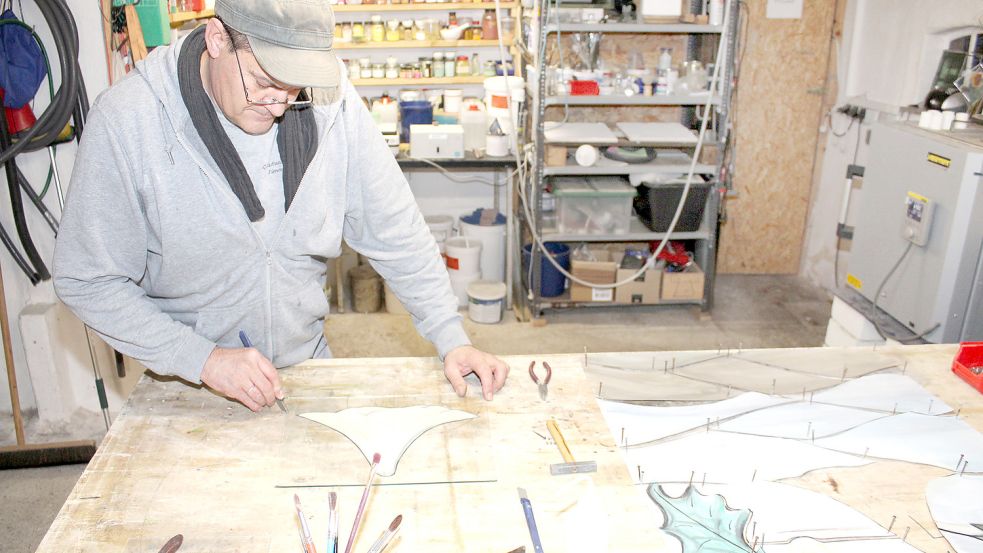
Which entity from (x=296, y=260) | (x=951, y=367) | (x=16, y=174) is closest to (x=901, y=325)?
(x=951, y=367)

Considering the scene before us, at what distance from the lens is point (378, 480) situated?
3.97 feet

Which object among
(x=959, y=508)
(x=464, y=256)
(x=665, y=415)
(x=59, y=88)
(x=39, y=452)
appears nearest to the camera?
(x=959, y=508)

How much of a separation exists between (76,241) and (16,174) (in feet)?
5.22

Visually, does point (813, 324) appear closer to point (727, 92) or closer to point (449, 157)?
point (727, 92)

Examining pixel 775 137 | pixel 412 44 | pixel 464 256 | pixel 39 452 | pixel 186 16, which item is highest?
pixel 186 16

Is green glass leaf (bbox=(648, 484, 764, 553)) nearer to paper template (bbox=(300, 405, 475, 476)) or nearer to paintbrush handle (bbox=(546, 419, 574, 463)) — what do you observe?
paintbrush handle (bbox=(546, 419, 574, 463))

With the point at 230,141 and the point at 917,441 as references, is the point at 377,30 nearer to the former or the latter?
the point at 230,141

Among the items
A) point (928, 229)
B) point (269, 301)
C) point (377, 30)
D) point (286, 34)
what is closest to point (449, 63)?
point (377, 30)

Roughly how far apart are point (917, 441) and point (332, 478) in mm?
1024

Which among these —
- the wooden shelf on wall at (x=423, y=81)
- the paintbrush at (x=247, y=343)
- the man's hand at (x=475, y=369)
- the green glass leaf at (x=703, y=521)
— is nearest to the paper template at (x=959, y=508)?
the green glass leaf at (x=703, y=521)

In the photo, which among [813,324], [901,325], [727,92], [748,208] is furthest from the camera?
[748,208]

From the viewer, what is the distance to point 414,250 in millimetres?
1599

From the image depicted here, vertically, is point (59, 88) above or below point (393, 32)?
below

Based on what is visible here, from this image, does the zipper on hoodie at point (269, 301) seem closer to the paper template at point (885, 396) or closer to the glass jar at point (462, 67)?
the paper template at point (885, 396)
